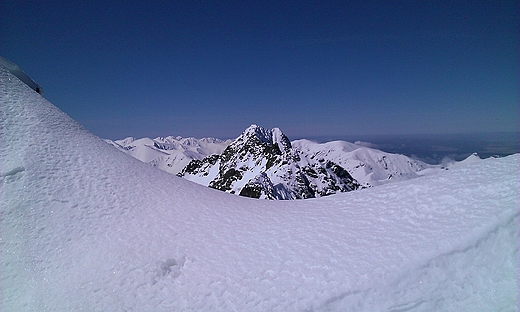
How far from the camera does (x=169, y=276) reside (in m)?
5.76

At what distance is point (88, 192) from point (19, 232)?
1846mm

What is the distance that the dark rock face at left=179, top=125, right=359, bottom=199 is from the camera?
72544mm

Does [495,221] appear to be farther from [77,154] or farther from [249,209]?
[77,154]

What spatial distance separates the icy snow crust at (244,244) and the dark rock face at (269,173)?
185 ft

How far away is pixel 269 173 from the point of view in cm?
8875

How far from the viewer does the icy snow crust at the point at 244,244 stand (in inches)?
190

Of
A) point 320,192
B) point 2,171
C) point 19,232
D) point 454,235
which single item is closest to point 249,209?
point 454,235

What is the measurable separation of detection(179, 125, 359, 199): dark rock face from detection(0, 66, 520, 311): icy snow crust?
56388 mm

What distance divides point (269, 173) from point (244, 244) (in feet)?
270

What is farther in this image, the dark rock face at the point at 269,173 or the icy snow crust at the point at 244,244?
the dark rock face at the point at 269,173

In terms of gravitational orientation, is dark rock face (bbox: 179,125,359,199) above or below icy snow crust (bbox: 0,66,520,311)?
below

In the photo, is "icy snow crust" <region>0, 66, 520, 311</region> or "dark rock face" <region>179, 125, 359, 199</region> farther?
"dark rock face" <region>179, 125, 359, 199</region>

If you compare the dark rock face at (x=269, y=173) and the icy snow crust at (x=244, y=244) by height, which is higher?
the icy snow crust at (x=244, y=244)

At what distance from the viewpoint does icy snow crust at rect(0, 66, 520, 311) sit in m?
4.82
